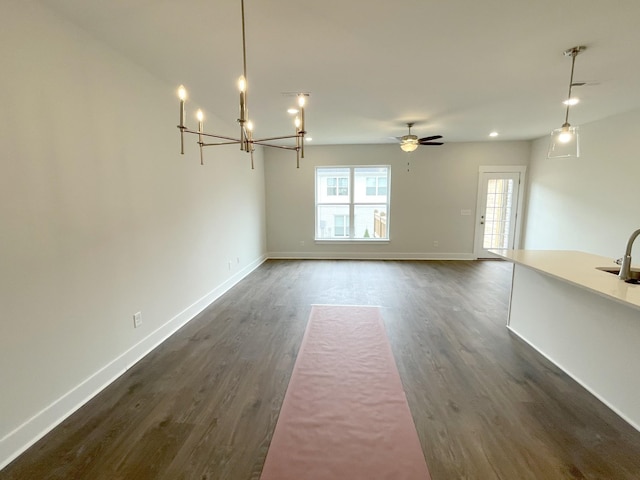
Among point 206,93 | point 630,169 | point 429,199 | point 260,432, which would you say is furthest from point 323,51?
point 429,199

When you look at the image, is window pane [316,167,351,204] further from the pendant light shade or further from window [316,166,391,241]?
the pendant light shade

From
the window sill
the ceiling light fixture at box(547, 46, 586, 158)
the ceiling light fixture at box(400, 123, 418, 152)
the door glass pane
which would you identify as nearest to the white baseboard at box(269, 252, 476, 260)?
the window sill

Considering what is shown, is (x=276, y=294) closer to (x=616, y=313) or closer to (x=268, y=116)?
(x=268, y=116)

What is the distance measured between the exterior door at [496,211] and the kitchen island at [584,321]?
359 cm

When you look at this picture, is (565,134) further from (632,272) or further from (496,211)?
(496,211)

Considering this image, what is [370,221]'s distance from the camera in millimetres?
6875

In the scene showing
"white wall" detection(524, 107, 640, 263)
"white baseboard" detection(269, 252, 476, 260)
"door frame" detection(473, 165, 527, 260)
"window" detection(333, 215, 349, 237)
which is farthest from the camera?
"window" detection(333, 215, 349, 237)

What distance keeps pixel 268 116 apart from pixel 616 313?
4.15m

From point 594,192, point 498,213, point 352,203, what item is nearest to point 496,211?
point 498,213

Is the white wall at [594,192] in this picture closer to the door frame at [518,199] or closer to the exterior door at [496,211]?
the door frame at [518,199]

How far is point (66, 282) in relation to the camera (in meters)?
1.95

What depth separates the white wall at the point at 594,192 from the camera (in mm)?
3947

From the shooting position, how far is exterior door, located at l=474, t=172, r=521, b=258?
20.9 feet

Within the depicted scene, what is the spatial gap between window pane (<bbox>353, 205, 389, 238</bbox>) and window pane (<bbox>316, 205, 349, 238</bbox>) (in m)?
0.23
